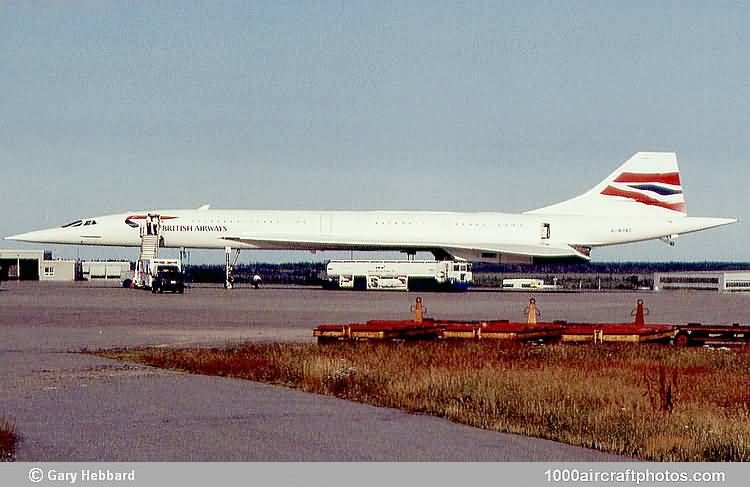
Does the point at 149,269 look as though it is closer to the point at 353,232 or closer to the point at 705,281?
the point at 353,232

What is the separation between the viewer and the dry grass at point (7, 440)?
10278 mm

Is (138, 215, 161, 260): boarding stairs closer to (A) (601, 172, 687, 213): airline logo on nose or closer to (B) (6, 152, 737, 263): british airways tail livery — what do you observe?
(B) (6, 152, 737, 263): british airways tail livery

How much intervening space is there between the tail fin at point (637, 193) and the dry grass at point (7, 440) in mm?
63610

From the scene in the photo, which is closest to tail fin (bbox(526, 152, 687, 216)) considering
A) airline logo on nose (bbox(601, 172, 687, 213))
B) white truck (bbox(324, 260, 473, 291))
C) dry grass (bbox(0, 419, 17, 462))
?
airline logo on nose (bbox(601, 172, 687, 213))

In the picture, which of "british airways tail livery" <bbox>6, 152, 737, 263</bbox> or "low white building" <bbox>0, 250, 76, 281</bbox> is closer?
"british airways tail livery" <bbox>6, 152, 737, 263</bbox>

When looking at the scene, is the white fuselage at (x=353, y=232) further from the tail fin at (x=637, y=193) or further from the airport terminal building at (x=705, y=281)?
the airport terminal building at (x=705, y=281)

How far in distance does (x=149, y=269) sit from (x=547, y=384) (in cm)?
4755

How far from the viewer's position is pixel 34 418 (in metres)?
12.6

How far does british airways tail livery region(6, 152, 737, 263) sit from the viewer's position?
6756 centimetres

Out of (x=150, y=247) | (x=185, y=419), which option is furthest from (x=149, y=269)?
(x=185, y=419)

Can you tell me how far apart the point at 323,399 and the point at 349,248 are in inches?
2140

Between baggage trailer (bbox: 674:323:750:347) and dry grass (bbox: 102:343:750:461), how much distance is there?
3.91ft

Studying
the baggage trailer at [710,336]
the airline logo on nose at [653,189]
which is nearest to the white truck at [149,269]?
the airline logo on nose at [653,189]

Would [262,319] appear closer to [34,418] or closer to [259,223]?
[34,418]
